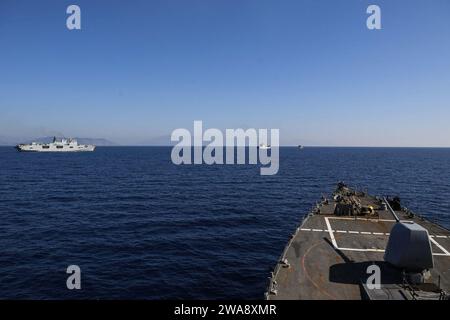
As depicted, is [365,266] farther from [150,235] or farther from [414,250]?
[150,235]

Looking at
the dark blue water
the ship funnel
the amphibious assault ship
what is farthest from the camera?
the dark blue water

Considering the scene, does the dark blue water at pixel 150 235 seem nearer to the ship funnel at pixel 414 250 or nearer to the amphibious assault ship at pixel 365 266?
the amphibious assault ship at pixel 365 266

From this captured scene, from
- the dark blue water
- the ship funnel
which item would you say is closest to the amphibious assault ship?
the ship funnel

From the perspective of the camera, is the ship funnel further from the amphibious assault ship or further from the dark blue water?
the dark blue water

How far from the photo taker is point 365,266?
29984mm

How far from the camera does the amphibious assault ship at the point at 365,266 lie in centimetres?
2445

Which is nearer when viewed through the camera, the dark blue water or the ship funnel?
the ship funnel

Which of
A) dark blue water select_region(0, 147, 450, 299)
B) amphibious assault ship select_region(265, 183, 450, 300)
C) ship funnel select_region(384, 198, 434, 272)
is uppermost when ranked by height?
ship funnel select_region(384, 198, 434, 272)

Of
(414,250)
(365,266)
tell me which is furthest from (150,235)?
(414,250)

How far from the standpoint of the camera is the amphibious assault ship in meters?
24.5

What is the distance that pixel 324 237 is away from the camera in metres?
39.6
